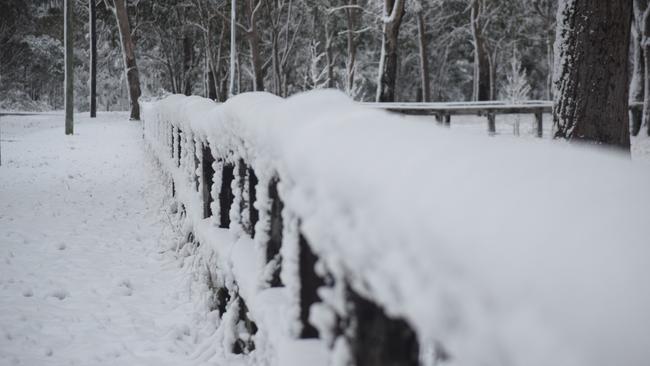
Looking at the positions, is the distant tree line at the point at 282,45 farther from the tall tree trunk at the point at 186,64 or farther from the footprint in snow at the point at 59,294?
the footprint in snow at the point at 59,294

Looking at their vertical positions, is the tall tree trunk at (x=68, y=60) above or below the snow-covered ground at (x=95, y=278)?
above

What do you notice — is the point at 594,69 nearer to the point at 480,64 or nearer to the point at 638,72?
the point at 638,72

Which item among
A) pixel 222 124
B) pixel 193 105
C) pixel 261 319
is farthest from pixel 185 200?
pixel 261 319

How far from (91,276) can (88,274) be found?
0.08 meters

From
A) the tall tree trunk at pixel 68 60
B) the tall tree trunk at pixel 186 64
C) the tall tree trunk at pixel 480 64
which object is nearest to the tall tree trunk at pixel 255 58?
the tall tree trunk at pixel 68 60

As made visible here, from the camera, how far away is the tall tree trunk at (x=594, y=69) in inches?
210

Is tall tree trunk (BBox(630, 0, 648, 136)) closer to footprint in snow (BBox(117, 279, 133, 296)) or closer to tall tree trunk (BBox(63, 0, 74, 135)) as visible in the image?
footprint in snow (BBox(117, 279, 133, 296))

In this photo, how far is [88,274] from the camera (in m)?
5.63

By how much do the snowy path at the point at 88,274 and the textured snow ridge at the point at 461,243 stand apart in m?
2.30

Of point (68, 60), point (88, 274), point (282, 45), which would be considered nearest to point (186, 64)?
point (282, 45)

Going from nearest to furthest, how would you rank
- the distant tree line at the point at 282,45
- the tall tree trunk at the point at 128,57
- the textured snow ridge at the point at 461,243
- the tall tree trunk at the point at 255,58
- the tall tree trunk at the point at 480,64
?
the textured snow ridge at the point at 461,243 → the tall tree trunk at the point at 128,57 → the tall tree trunk at the point at 255,58 → the tall tree trunk at the point at 480,64 → the distant tree line at the point at 282,45

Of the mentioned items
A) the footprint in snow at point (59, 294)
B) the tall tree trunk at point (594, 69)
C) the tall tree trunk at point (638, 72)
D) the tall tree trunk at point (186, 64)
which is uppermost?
the tall tree trunk at point (186, 64)

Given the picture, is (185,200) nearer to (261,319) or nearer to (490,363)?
(261,319)

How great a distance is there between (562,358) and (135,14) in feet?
150
